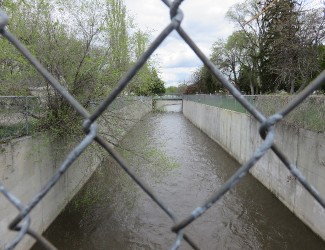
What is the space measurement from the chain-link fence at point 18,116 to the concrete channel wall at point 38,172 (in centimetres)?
22

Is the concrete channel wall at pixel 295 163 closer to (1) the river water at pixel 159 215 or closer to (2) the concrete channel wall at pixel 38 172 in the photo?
(1) the river water at pixel 159 215

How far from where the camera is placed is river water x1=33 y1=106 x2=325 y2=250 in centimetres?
748

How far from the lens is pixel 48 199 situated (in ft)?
25.5

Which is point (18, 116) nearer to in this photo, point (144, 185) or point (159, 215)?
point (159, 215)

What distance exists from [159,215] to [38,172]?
348 centimetres

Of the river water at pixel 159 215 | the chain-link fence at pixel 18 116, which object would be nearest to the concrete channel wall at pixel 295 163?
the river water at pixel 159 215

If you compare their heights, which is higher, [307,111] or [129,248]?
[307,111]

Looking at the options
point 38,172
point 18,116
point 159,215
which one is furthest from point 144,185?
point 159,215

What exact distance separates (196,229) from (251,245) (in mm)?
1378

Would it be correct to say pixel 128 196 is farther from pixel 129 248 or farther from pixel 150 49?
pixel 150 49

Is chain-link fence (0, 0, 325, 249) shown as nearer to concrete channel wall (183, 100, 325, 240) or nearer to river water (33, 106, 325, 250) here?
river water (33, 106, 325, 250)

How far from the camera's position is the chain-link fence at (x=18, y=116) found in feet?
21.0

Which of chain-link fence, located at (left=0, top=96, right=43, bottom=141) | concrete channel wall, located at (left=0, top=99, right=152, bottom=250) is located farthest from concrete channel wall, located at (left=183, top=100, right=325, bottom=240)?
chain-link fence, located at (left=0, top=96, right=43, bottom=141)

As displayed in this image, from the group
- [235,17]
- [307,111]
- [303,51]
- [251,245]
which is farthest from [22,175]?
[235,17]
